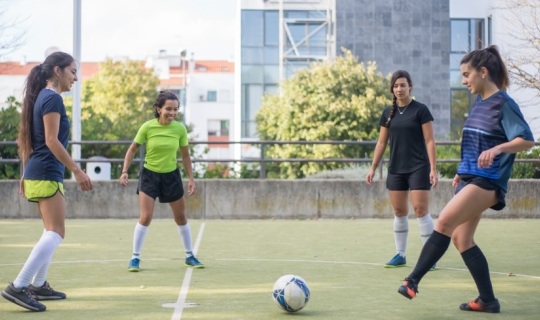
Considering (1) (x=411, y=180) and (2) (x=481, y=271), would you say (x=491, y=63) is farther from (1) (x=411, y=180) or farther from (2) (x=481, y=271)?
(1) (x=411, y=180)


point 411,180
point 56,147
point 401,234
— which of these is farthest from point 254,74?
point 56,147

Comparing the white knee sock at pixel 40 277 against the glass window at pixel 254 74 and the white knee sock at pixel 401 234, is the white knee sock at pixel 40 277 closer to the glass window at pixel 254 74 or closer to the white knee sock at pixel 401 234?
the white knee sock at pixel 401 234

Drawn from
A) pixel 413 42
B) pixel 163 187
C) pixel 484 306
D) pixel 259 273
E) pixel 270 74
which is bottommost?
pixel 259 273

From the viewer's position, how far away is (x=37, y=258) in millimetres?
8703

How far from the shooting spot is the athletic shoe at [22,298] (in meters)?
8.53

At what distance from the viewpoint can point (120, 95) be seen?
75188 millimetres

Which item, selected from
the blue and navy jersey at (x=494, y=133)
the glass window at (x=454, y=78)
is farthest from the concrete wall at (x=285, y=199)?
the glass window at (x=454, y=78)

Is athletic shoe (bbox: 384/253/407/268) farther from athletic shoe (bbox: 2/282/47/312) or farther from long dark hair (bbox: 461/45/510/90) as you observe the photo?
athletic shoe (bbox: 2/282/47/312)

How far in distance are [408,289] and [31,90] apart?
349cm

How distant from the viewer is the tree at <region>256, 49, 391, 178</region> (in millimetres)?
→ 35531

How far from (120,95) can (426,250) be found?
68.1 metres

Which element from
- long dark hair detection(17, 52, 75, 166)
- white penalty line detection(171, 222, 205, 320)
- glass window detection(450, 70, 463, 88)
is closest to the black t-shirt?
white penalty line detection(171, 222, 205, 320)

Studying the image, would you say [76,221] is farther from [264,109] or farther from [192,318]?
[264,109]

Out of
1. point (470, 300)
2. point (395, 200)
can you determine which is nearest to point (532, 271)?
point (395, 200)
